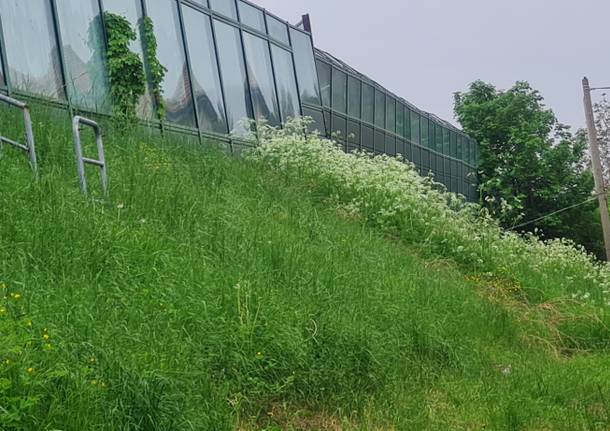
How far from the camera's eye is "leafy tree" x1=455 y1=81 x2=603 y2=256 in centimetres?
3172

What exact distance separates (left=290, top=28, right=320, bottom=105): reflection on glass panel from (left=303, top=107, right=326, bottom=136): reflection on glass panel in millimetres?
253

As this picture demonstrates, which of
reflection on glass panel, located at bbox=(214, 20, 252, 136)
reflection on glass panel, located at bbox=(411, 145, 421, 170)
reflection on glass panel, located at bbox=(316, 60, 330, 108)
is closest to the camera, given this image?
reflection on glass panel, located at bbox=(214, 20, 252, 136)

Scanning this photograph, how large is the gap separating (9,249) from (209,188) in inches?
156

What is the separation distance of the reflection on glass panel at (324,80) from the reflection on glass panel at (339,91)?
0.35 metres

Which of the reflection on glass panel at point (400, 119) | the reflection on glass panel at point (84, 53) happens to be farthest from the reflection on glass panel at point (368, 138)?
the reflection on glass panel at point (84, 53)

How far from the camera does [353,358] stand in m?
5.09

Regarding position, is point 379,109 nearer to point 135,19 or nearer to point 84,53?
point 135,19

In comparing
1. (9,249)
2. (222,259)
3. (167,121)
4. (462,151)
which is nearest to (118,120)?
(167,121)

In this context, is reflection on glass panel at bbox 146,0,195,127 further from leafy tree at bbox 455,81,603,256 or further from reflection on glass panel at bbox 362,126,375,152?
leafy tree at bbox 455,81,603,256

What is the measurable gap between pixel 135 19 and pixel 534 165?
23912 millimetres

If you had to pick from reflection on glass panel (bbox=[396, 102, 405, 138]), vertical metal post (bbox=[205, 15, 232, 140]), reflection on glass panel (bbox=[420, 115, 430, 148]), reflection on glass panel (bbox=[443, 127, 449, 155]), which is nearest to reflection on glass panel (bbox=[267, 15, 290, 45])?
vertical metal post (bbox=[205, 15, 232, 140])

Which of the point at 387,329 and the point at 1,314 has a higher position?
the point at 1,314

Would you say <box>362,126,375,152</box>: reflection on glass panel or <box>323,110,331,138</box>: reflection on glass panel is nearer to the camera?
<box>323,110,331,138</box>: reflection on glass panel

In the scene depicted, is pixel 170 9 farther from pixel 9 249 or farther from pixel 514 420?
pixel 514 420
